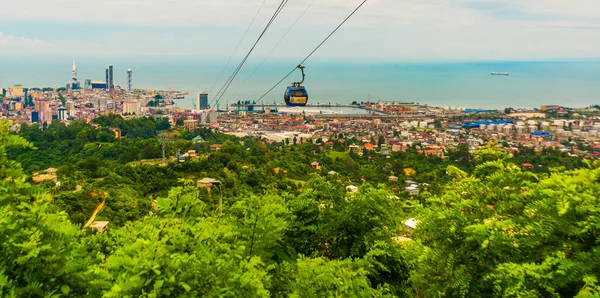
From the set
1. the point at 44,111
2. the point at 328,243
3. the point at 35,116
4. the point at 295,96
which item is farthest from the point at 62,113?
the point at 328,243

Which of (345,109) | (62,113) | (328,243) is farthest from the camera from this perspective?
(345,109)

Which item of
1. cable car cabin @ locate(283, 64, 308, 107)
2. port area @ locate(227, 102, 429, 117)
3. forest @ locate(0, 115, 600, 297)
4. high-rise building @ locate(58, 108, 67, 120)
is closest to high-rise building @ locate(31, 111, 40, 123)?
high-rise building @ locate(58, 108, 67, 120)

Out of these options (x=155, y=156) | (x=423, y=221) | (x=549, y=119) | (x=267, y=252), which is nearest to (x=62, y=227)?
(x=267, y=252)

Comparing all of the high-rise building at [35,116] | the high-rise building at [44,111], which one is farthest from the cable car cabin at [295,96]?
the high-rise building at [35,116]

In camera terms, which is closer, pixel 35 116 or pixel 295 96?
pixel 295 96

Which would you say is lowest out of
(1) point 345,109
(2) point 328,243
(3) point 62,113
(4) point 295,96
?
(2) point 328,243

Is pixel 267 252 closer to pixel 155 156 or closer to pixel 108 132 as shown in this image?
pixel 155 156

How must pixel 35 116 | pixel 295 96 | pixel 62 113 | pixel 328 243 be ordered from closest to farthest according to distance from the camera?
pixel 328 243, pixel 295 96, pixel 35 116, pixel 62 113

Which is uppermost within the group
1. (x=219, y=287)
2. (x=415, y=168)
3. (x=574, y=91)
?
(x=574, y=91)

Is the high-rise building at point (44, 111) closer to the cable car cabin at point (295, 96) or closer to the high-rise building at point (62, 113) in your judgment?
the high-rise building at point (62, 113)

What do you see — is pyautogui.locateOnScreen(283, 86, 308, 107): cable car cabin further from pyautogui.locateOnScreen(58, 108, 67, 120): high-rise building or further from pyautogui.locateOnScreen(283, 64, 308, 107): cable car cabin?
pyautogui.locateOnScreen(58, 108, 67, 120): high-rise building

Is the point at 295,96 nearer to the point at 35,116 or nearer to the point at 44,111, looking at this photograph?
the point at 35,116
